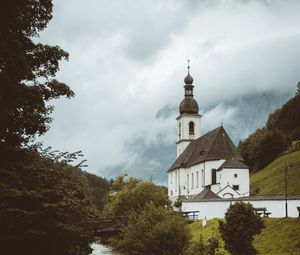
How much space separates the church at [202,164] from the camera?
7456 cm

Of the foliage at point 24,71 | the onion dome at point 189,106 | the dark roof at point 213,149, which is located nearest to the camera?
the foliage at point 24,71

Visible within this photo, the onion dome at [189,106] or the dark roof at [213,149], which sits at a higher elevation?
the onion dome at [189,106]

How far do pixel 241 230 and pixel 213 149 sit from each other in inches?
1906

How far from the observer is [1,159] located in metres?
19.3

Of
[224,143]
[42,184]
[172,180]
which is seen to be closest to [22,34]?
[42,184]

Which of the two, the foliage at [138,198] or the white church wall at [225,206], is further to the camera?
the foliage at [138,198]

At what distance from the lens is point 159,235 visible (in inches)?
1484

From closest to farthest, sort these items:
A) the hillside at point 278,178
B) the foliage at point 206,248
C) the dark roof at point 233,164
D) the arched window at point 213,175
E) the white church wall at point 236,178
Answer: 1. the foliage at point 206,248
2. the hillside at point 278,178
3. the white church wall at point 236,178
4. the dark roof at point 233,164
5. the arched window at point 213,175

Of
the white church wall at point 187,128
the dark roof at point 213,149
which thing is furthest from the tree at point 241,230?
the white church wall at point 187,128

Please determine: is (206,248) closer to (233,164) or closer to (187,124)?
(233,164)

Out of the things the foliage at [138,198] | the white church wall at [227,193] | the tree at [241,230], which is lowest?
the tree at [241,230]

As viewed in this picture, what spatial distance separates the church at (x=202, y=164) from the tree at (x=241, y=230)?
27.5 meters

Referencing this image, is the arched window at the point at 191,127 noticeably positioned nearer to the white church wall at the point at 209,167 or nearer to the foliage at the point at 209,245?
the white church wall at the point at 209,167

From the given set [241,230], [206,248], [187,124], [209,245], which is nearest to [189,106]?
[187,124]
